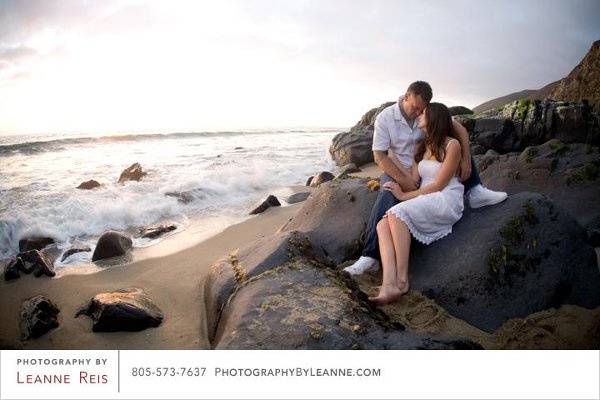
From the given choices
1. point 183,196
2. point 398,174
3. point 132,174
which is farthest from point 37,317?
point 132,174

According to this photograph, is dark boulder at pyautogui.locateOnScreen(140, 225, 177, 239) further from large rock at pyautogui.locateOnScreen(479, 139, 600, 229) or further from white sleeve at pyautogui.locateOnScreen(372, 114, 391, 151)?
large rock at pyautogui.locateOnScreen(479, 139, 600, 229)

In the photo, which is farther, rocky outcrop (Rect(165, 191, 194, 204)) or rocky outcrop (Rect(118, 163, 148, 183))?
rocky outcrop (Rect(118, 163, 148, 183))

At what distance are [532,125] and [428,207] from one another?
28.2 ft

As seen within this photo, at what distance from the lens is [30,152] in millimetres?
6348

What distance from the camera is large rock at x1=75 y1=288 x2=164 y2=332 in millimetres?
3229

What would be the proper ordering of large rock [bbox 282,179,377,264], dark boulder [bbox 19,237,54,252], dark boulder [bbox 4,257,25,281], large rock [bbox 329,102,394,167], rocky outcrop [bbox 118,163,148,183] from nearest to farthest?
large rock [bbox 282,179,377,264]
dark boulder [bbox 4,257,25,281]
dark boulder [bbox 19,237,54,252]
rocky outcrop [bbox 118,163,148,183]
large rock [bbox 329,102,394,167]

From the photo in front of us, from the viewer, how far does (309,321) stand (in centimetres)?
242

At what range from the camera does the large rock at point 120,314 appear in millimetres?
3229

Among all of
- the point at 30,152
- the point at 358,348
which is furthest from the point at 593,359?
the point at 30,152

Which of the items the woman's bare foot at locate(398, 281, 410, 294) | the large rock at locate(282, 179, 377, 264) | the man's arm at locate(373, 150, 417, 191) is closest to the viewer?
the woman's bare foot at locate(398, 281, 410, 294)

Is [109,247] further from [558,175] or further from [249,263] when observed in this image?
[558,175]

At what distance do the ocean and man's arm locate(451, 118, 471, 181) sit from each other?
3.66 m

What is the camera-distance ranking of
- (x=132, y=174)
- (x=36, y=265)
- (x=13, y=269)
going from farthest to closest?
(x=132, y=174)
(x=36, y=265)
(x=13, y=269)

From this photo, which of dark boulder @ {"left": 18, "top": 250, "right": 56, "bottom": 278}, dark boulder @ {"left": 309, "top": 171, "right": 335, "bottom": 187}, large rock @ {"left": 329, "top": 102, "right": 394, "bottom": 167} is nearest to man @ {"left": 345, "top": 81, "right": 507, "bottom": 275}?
dark boulder @ {"left": 18, "top": 250, "right": 56, "bottom": 278}
